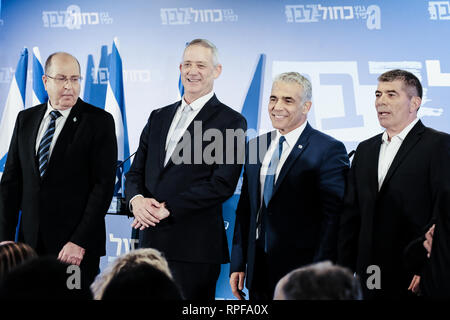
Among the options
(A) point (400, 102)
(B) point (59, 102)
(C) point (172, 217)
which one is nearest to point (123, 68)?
(B) point (59, 102)

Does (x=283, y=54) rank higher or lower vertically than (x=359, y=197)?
higher

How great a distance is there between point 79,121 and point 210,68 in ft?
3.07

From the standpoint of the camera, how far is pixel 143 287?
174 cm

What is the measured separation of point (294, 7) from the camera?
15.6 ft

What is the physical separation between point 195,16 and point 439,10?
196 centimetres

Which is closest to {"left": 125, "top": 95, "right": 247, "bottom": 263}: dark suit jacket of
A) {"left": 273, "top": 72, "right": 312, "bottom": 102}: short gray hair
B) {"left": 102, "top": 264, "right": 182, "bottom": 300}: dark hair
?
{"left": 273, "top": 72, "right": 312, "bottom": 102}: short gray hair

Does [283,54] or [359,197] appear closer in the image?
[359,197]

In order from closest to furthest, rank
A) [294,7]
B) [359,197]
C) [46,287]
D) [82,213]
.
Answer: [46,287]
[359,197]
[82,213]
[294,7]

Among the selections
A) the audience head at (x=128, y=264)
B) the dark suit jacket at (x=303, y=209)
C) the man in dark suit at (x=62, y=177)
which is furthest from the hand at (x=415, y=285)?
the man in dark suit at (x=62, y=177)

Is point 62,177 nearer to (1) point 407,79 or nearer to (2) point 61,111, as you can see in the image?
(2) point 61,111

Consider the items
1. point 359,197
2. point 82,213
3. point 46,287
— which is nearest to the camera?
point 46,287

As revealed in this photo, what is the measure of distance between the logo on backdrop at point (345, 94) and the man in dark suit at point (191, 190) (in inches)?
47.3

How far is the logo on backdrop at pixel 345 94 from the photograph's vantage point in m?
4.57

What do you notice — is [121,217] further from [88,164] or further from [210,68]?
[210,68]
